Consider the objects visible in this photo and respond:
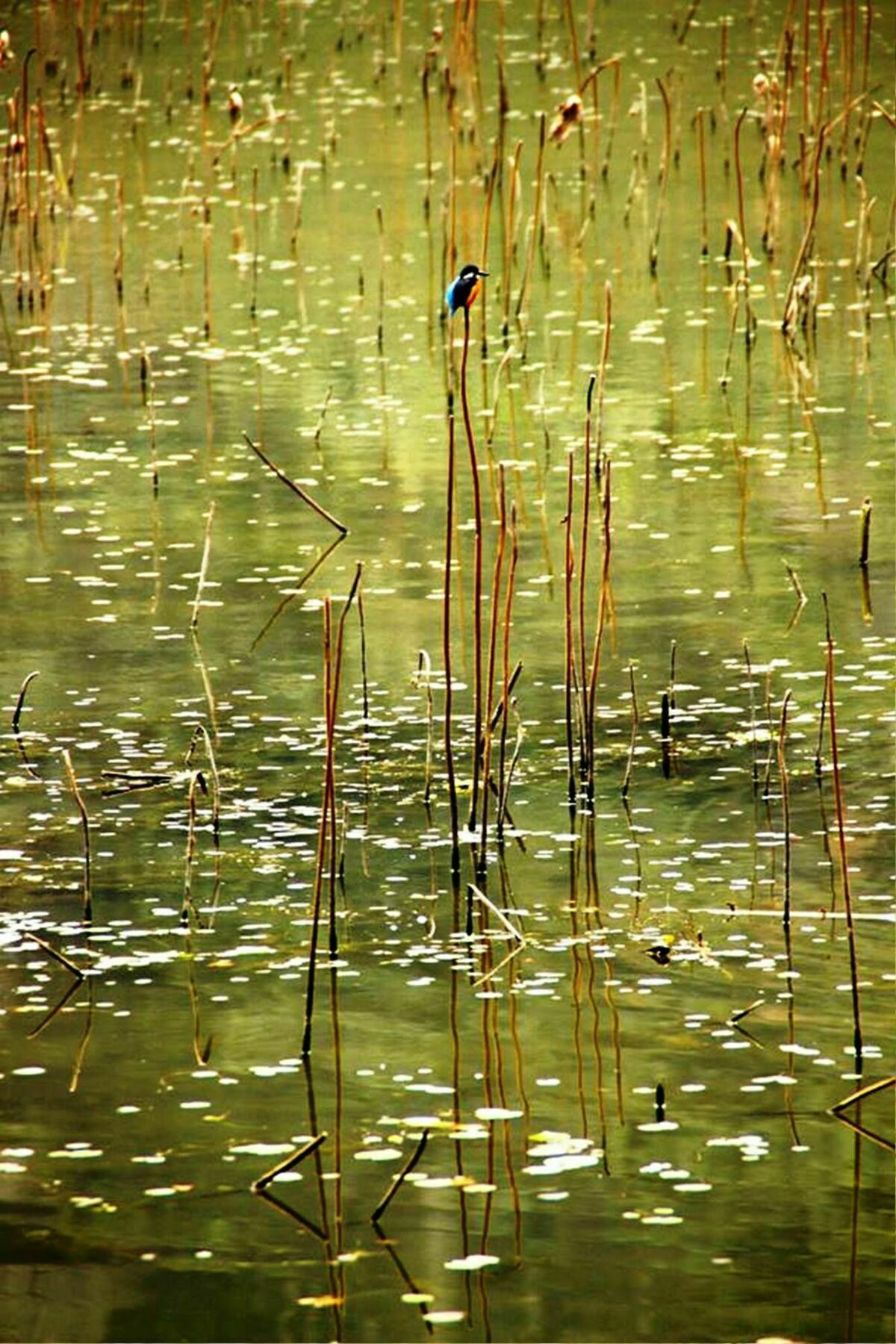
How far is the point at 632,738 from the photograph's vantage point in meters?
5.94

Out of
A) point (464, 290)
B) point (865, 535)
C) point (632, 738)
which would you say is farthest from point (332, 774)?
point (865, 535)

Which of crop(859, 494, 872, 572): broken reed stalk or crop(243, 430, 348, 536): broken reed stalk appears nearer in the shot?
crop(243, 430, 348, 536): broken reed stalk

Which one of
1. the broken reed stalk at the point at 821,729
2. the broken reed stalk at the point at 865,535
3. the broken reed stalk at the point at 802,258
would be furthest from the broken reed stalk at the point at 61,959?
the broken reed stalk at the point at 802,258

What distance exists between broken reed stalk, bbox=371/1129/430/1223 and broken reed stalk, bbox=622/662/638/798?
62.7 inches

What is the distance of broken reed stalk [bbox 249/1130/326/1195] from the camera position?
13.0 feet

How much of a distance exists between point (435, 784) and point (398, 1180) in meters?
2.09

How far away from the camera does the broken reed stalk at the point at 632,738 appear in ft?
18.5

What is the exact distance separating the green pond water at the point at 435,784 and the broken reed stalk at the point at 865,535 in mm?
29

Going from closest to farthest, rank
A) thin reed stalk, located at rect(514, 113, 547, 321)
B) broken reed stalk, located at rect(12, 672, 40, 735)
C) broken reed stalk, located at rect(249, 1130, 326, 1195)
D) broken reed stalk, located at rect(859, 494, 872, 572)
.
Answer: broken reed stalk, located at rect(249, 1130, 326, 1195), broken reed stalk, located at rect(12, 672, 40, 735), broken reed stalk, located at rect(859, 494, 872, 572), thin reed stalk, located at rect(514, 113, 547, 321)

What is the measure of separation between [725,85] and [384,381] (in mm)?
5546

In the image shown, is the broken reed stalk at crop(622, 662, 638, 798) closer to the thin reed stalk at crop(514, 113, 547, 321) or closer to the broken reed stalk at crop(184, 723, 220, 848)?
the broken reed stalk at crop(184, 723, 220, 848)

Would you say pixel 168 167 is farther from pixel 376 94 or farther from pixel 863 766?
pixel 863 766

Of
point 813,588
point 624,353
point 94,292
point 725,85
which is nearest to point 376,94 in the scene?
point 725,85

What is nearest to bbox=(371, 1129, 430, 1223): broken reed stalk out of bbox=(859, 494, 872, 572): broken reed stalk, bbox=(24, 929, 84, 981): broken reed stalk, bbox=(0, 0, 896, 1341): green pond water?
bbox=(0, 0, 896, 1341): green pond water
